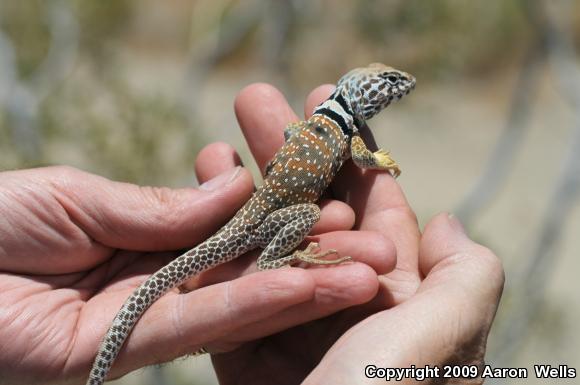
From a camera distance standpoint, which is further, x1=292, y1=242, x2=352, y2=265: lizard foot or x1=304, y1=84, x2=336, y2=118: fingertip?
x1=304, y1=84, x2=336, y2=118: fingertip

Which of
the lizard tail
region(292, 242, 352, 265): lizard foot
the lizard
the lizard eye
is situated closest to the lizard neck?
the lizard

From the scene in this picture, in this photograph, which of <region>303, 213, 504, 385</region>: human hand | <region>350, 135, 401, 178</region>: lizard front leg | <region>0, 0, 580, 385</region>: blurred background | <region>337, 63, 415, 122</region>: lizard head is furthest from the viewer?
<region>0, 0, 580, 385</region>: blurred background

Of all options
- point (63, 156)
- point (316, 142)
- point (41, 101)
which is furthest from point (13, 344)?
point (63, 156)

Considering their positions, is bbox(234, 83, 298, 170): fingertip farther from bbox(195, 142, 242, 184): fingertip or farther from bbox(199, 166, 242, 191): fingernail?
bbox(199, 166, 242, 191): fingernail

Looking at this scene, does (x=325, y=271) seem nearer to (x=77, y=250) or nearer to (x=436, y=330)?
(x=436, y=330)

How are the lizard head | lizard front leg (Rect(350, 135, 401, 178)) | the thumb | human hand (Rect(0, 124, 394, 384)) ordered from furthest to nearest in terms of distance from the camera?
the lizard head < lizard front leg (Rect(350, 135, 401, 178)) < the thumb < human hand (Rect(0, 124, 394, 384))

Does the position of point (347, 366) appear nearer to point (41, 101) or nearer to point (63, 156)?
point (41, 101)

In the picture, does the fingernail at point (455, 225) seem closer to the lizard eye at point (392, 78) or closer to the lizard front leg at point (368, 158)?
the lizard front leg at point (368, 158)

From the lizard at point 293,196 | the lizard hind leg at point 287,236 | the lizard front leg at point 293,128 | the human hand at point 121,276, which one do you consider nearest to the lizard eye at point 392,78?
the lizard at point 293,196
